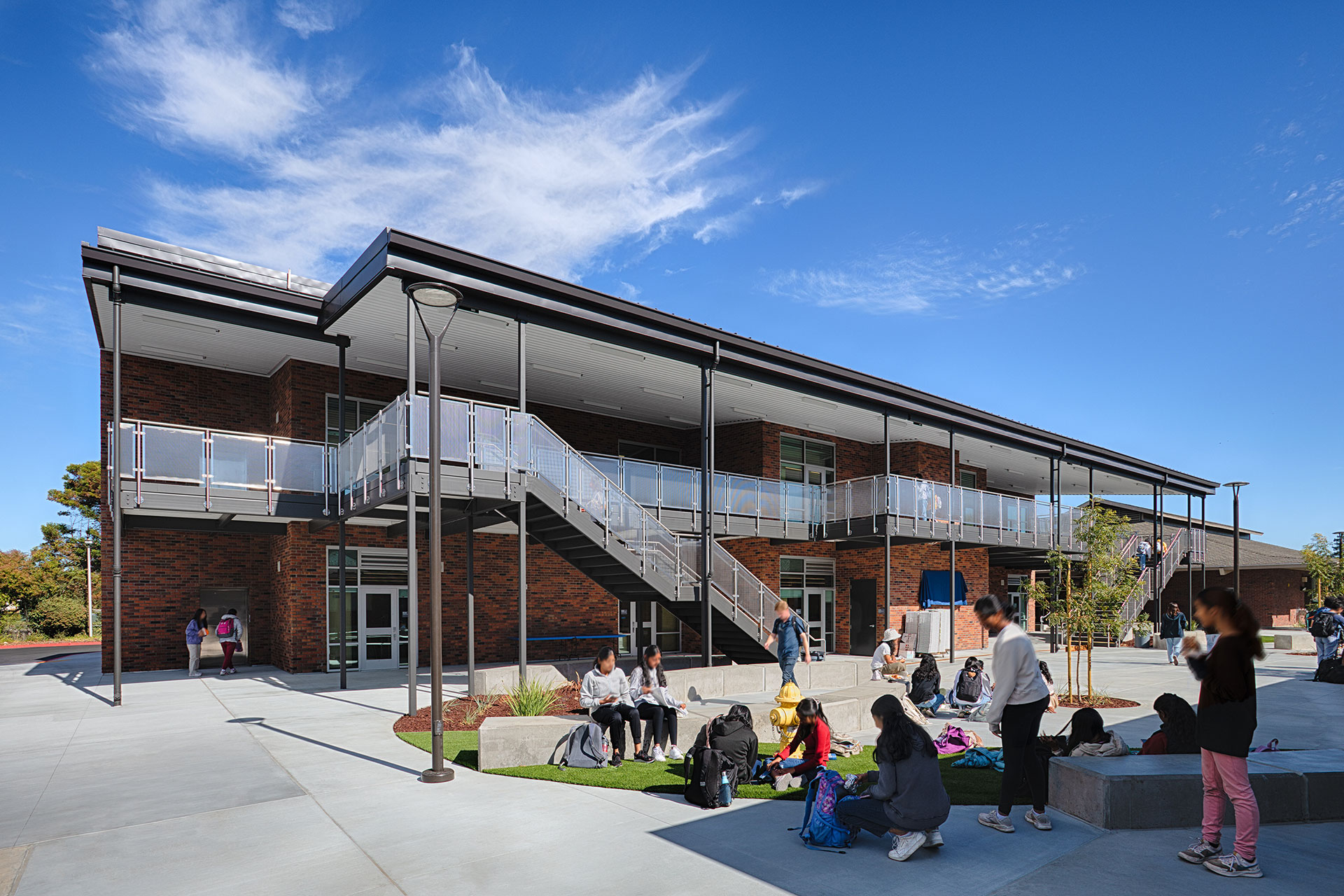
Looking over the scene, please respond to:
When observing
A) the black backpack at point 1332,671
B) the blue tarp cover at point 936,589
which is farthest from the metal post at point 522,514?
the blue tarp cover at point 936,589

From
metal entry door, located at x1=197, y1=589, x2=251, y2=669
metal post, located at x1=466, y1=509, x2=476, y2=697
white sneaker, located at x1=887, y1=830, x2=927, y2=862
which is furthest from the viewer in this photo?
metal entry door, located at x1=197, y1=589, x2=251, y2=669

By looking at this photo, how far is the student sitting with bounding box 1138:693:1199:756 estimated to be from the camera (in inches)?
300

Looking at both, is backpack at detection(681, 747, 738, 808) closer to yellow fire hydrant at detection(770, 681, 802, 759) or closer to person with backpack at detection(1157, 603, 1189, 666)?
yellow fire hydrant at detection(770, 681, 802, 759)

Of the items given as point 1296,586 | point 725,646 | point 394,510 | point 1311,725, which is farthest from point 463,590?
point 1296,586

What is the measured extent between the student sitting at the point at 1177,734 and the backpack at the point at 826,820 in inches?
125

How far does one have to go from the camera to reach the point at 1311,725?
1198 centimetres

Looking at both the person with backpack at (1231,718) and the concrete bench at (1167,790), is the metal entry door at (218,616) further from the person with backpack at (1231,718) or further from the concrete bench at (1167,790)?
the person with backpack at (1231,718)

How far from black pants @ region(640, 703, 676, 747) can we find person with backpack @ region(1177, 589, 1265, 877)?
17.2 feet

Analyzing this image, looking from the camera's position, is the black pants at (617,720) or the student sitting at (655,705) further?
the student sitting at (655,705)

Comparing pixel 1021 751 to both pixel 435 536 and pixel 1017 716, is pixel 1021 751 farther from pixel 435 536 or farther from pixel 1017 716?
pixel 435 536

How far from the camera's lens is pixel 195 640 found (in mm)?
17719

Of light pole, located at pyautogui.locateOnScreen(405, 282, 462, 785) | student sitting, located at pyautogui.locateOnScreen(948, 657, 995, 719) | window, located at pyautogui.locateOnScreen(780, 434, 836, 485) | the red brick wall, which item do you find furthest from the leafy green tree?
light pole, located at pyautogui.locateOnScreen(405, 282, 462, 785)

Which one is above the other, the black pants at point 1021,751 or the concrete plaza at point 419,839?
the black pants at point 1021,751

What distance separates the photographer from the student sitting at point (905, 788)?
19.4 ft
